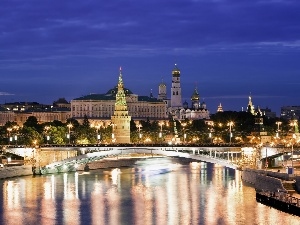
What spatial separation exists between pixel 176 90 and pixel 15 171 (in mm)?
105896

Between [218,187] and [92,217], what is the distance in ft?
43.6

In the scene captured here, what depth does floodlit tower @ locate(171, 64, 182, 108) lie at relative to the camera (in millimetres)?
163575

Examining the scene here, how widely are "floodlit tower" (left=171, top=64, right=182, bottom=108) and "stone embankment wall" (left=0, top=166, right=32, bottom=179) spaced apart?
101m

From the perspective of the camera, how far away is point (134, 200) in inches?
1873

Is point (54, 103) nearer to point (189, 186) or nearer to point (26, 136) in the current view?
point (26, 136)

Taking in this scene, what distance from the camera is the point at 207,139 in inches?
3602

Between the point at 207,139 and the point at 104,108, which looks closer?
the point at 207,139

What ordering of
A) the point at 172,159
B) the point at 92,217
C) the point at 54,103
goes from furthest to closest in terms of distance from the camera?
the point at 54,103, the point at 172,159, the point at 92,217

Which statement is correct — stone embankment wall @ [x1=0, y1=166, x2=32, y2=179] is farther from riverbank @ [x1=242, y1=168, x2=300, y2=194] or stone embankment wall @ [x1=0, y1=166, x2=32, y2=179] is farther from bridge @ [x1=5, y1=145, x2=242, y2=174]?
riverbank @ [x1=242, y1=168, x2=300, y2=194]

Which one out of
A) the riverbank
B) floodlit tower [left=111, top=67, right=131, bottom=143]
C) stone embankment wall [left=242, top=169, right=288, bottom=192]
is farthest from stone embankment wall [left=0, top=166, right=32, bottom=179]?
floodlit tower [left=111, top=67, right=131, bottom=143]

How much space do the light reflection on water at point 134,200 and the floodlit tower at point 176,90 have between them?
98.4m

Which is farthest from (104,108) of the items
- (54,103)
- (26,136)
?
(26,136)

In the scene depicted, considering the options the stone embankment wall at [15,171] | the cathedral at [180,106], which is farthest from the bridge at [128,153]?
the cathedral at [180,106]

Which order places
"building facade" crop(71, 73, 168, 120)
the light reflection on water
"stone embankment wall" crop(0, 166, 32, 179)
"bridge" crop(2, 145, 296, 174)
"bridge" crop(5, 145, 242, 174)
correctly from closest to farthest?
the light reflection on water
"stone embankment wall" crop(0, 166, 32, 179)
"bridge" crop(2, 145, 296, 174)
"bridge" crop(5, 145, 242, 174)
"building facade" crop(71, 73, 168, 120)
